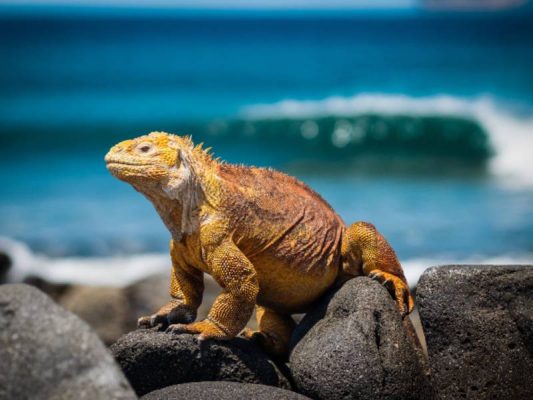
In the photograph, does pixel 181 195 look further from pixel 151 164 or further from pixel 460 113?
pixel 460 113

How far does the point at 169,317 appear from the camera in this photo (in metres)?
6.72

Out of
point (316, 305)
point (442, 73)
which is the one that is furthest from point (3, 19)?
point (316, 305)

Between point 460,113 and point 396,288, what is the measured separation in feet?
75.9

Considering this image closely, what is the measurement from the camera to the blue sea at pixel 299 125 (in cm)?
1736

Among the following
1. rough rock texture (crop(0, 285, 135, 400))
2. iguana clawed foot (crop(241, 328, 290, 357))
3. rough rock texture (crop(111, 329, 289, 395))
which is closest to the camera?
rough rock texture (crop(0, 285, 135, 400))

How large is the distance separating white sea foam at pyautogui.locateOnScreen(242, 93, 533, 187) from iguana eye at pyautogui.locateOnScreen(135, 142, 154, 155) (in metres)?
16.9

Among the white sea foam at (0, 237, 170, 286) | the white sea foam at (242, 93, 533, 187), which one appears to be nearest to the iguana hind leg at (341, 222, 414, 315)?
the white sea foam at (0, 237, 170, 286)

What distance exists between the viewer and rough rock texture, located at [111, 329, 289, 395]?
6.28m

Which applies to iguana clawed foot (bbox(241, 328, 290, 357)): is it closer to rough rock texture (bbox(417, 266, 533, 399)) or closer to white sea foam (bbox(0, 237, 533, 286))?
rough rock texture (bbox(417, 266, 533, 399))

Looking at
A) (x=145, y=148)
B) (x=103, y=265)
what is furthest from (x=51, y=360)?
(x=103, y=265)

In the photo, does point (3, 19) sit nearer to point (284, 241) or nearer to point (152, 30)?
point (152, 30)

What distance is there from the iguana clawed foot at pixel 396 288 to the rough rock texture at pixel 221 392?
1205mm

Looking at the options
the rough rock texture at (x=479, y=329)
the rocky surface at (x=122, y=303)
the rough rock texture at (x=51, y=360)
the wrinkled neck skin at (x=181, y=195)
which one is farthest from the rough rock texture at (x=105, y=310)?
the rough rock texture at (x=51, y=360)

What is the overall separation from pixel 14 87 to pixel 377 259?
107ft
